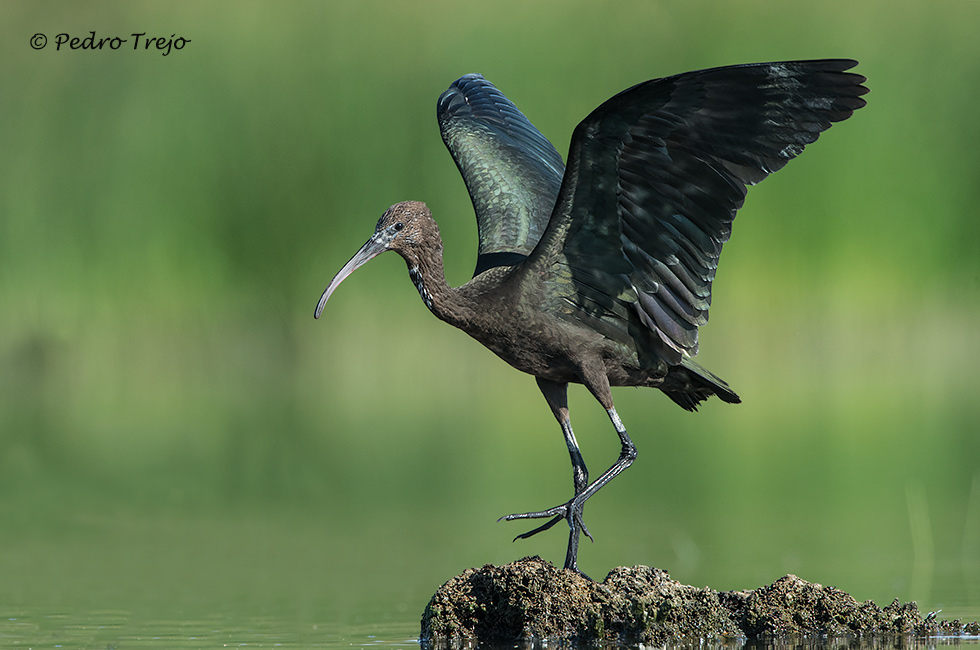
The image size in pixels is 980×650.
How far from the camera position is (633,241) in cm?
883

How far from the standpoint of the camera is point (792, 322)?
3262 cm

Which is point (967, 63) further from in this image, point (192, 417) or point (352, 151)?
point (192, 417)

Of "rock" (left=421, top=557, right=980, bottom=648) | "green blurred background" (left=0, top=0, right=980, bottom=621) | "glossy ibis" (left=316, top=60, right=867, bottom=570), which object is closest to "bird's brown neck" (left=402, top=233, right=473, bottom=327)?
"glossy ibis" (left=316, top=60, right=867, bottom=570)

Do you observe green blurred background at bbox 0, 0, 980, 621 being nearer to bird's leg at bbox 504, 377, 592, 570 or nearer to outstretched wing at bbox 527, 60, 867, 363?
bird's leg at bbox 504, 377, 592, 570

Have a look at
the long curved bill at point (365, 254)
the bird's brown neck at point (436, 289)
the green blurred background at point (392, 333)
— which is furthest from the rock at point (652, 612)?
the long curved bill at point (365, 254)

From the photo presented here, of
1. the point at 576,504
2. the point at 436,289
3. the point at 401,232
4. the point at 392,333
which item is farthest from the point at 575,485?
the point at 392,333

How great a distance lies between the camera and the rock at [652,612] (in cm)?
767

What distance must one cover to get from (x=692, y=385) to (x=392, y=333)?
866 inches

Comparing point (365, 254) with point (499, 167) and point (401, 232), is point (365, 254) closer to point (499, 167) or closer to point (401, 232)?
point (401, 232)

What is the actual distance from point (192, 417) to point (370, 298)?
32.6 ft

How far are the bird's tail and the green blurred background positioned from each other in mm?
1254

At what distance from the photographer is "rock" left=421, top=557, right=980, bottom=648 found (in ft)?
25.2

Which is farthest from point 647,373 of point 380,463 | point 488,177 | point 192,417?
point 192,417

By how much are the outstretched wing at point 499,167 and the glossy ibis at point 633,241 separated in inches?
32.5
